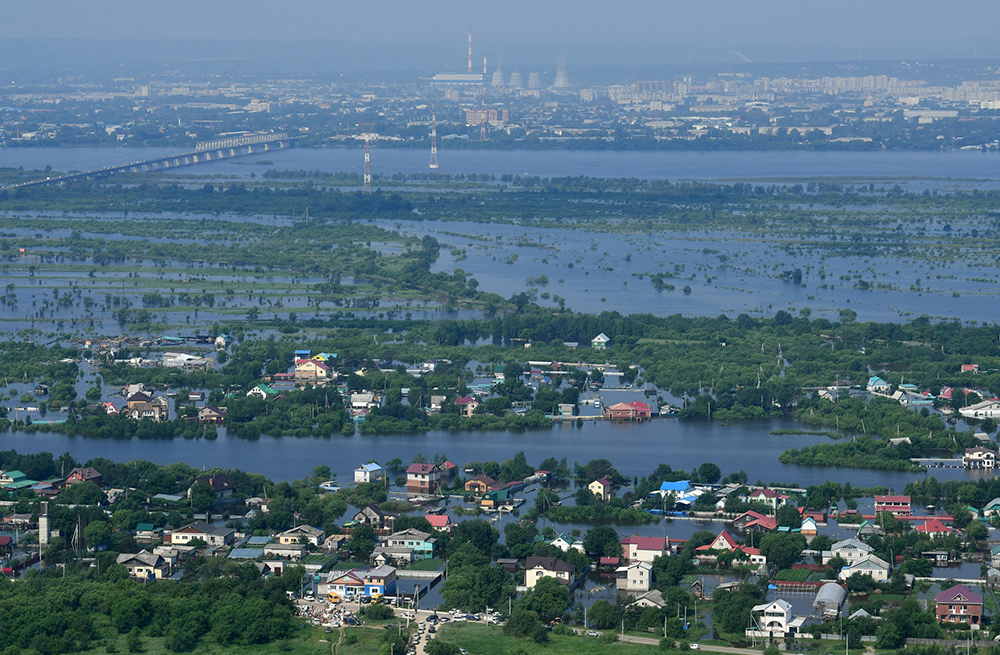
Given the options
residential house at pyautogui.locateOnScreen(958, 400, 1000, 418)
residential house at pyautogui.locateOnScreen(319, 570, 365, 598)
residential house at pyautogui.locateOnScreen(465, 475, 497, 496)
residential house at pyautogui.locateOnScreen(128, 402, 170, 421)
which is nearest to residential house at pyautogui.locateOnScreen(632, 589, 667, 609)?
residential house at pyautogui.locateOnScreen(319, 570, 365, 598)

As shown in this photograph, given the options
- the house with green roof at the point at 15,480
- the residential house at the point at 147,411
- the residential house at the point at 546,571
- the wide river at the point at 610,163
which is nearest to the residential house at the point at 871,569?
the residential house at the point at 546,571

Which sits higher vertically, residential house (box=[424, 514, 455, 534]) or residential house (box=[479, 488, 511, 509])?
residential house (box=[424, 514, 455, 534])

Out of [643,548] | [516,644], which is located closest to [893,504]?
[643,548]

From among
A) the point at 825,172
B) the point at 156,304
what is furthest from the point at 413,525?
the point at 825,172

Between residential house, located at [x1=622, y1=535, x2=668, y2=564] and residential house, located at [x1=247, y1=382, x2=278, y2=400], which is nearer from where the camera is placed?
residential house, located at [x1=622, y1=535, x2=668, y2=564]

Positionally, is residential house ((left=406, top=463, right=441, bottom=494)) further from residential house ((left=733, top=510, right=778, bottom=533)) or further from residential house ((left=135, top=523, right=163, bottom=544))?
residential house ((left=733, top=510, right=778, bottom=533))

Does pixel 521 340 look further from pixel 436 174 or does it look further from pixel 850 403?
pixel 436 174

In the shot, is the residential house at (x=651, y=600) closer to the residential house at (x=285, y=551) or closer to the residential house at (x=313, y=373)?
the residential house at (x=285, y=551)

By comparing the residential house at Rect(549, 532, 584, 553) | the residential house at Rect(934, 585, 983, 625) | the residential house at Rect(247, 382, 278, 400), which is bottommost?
the residential house at Rect(247, 382, 278, 400)
